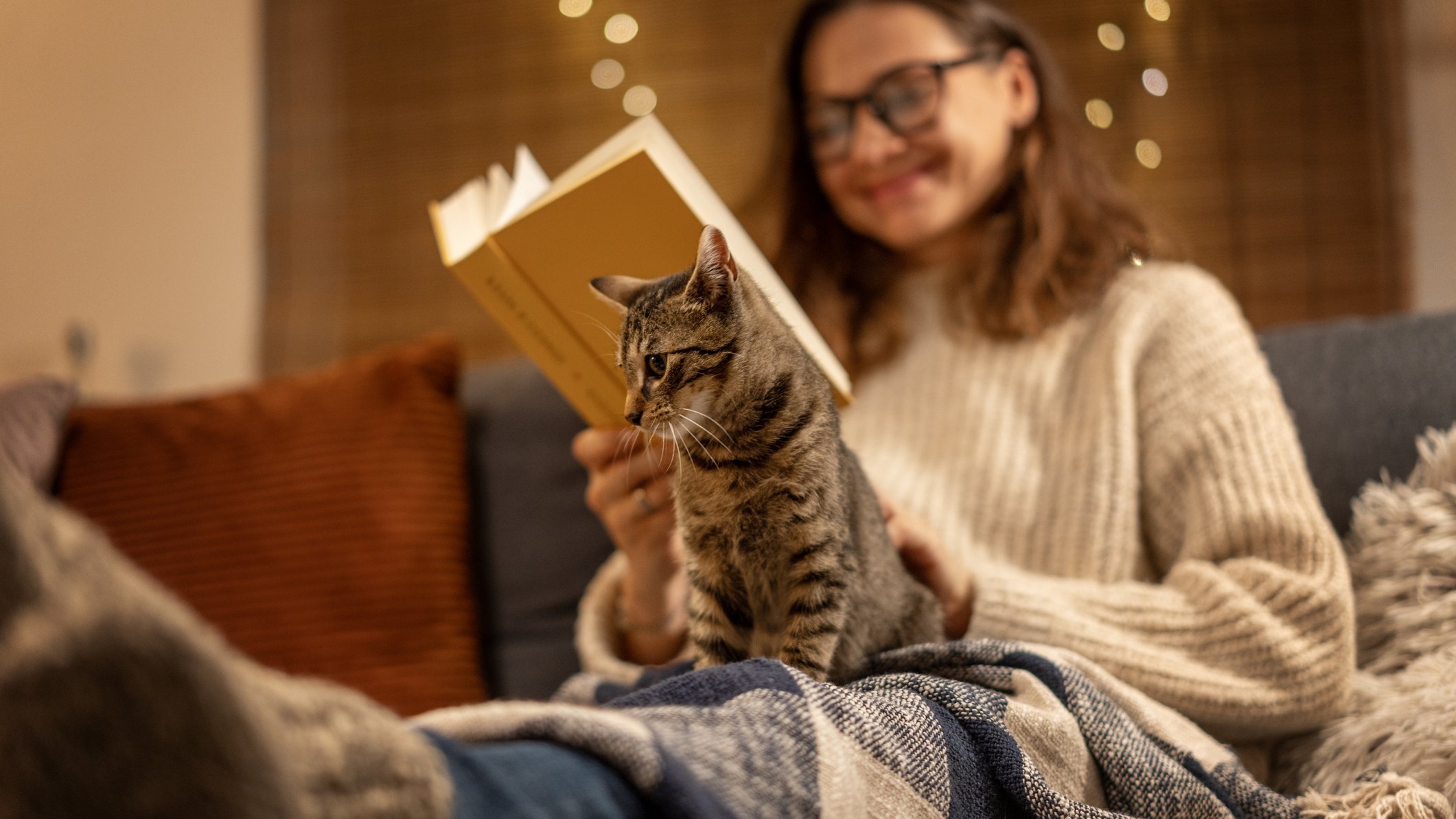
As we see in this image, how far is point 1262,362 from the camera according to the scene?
1.05 metres

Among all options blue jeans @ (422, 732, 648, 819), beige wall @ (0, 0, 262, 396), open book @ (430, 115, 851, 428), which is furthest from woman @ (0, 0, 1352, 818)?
beige wall @ (0, 0, 262, 396)

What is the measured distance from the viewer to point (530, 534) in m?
1.43

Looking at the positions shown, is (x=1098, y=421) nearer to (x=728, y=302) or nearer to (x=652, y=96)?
(x=728, y=302)

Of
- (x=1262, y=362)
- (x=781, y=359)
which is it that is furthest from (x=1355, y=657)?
(x=781, y=359)

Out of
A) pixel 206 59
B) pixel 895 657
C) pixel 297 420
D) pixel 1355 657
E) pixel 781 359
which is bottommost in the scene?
pixel 1355 657

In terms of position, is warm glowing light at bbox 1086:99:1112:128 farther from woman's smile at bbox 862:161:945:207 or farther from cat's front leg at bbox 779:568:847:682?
cat's front leg at bbox 779:568:847:682

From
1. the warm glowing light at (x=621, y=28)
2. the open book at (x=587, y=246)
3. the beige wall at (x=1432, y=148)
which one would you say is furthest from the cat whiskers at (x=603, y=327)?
the beige wall at (x=1432, y=148)

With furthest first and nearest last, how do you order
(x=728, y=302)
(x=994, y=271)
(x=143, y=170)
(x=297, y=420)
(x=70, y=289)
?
(x=143, y=170)
(x=70, y=289)
(x=297, y=420)
(x=994, y=271)
(x=728, y=302)

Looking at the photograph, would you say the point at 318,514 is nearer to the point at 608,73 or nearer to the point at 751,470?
the point at 751,470

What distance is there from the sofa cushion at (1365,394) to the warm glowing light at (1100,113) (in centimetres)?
87

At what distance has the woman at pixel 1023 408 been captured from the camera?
872 millimetres

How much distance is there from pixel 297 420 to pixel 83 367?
109 cm

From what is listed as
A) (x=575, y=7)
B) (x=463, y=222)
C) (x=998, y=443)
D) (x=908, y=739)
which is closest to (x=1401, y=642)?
(x=998, y=443)

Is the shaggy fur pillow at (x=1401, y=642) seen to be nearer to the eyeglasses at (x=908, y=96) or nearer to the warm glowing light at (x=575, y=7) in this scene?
the eyeglasses at (x=908, y=96)
